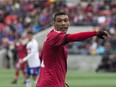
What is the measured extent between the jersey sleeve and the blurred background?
1931 centimetres

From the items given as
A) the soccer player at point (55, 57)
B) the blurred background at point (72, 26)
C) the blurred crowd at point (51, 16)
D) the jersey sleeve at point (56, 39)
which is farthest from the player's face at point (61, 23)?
the blurred crowd at point (51, 16)

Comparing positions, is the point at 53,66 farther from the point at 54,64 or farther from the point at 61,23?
the point at 61,23

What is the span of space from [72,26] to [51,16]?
6.80ft

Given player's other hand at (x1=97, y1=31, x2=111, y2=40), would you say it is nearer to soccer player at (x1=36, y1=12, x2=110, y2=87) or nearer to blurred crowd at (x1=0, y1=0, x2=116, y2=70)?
soccer player at (x1=36, y1=12, x2=110, y2=87)

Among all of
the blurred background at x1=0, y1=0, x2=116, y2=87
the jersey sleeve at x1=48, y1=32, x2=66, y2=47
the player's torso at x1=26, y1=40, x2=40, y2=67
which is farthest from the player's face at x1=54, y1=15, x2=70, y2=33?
the blurred background at x1=0, y1=0, x2=116, y2=87

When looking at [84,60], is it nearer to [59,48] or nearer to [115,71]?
[115,71]

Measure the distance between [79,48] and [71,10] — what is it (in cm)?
450

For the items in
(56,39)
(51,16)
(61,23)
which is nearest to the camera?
(56,39)

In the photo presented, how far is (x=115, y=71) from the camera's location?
91.4 ft

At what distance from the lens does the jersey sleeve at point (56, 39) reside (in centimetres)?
779

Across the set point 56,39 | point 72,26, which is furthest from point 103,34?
point 72,26

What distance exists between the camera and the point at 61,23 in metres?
8.12

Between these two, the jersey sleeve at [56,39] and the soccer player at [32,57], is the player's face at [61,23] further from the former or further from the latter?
the soccer player at [32,57]

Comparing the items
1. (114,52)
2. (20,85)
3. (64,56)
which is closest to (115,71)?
(114,52)
